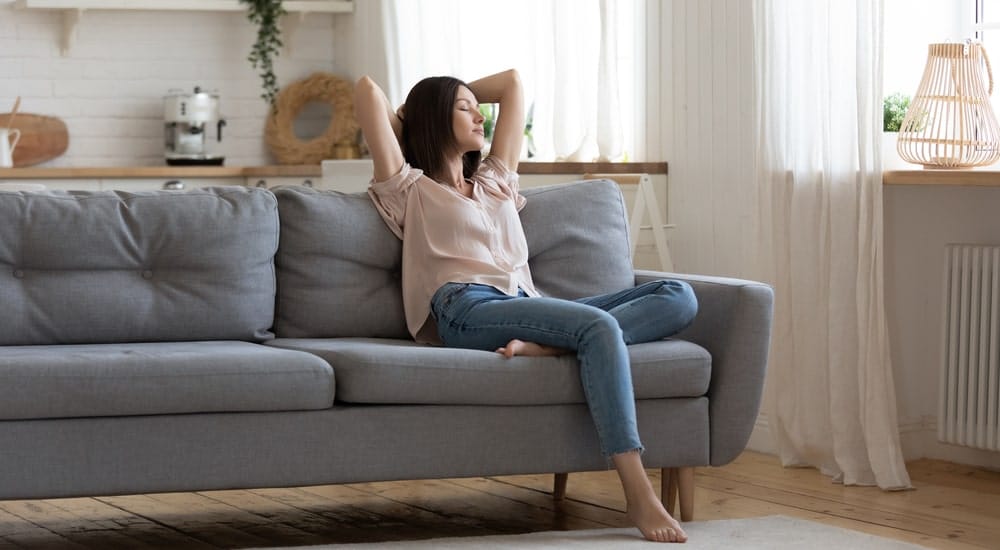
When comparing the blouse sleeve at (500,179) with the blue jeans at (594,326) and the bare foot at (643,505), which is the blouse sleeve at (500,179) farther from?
the bare foot at (643,505)

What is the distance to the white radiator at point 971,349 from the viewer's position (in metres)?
3.79

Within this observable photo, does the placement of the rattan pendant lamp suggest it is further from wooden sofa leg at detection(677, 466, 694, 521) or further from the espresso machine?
the espresso machine

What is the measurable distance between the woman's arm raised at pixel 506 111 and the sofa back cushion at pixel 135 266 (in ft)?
2.07

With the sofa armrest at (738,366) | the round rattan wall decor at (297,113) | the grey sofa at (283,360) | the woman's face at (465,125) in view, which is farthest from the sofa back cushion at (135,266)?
the round rattan wall decor at (297,113)

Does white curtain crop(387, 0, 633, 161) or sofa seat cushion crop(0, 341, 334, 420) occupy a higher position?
white curtain crop(387, 0, 633, 161)

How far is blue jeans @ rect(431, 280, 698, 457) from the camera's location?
113 inches

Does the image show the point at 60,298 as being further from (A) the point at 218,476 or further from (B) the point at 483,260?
(B) the point at 483,260

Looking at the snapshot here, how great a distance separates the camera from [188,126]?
20.0ft

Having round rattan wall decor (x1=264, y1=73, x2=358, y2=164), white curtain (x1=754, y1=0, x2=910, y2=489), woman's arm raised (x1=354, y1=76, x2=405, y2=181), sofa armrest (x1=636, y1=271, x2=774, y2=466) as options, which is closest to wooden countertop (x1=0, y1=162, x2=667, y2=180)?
round rattan wall decor (x1=264, y1=73, x2=358, y2=164)

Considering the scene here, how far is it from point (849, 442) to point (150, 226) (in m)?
2.02

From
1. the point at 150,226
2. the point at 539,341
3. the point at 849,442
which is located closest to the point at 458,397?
the point at 539,341

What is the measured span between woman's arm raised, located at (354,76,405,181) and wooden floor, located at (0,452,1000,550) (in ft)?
2.84

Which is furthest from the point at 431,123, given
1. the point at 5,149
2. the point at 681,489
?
the point at 5,149

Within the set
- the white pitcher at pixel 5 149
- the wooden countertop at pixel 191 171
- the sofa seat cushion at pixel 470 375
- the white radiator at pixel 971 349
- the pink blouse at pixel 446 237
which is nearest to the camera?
the sofa seat cushion at pixel 470 375
